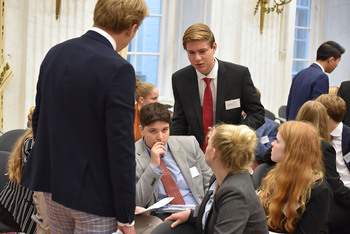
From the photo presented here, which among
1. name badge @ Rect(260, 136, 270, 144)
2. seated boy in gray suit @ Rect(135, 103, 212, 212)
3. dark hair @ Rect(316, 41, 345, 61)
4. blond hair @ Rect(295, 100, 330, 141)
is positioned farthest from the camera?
dark hair @ Rect(316, 41, 345, 61)

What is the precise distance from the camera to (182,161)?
120 inches

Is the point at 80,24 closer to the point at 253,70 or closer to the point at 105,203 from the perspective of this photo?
the point at 253,70

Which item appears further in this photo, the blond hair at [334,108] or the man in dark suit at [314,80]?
the man in dark suit at [314,80]

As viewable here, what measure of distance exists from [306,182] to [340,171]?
109 cm

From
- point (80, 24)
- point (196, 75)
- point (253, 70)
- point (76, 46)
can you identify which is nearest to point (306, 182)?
point (196, 75)

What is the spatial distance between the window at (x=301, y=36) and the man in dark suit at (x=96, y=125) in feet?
21.0

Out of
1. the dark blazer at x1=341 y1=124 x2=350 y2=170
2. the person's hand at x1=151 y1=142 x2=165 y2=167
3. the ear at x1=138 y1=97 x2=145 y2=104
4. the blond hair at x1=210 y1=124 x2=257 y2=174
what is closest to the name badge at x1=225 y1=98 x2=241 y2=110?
the person's hand at x1=151 y1=142 x2=165 y2=167

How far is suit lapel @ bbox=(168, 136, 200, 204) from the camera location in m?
3.00

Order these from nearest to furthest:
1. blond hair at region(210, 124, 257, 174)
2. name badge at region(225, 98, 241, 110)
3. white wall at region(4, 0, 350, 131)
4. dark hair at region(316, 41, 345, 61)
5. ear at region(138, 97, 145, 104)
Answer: blond hair at region(210, 124, 257, 174)
name badge at region(225, 98, 241, 110)
ear at region(138, 97, 145, 104)
dark hair at region(316, 41, 345, 61)
white wall at region(4, 0, 350, 131)

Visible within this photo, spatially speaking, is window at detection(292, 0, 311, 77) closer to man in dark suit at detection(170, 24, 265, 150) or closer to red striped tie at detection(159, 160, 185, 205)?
man in dark suit at detection(170, 24, 265, 150)

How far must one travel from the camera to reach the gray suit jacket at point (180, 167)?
9.09 feet

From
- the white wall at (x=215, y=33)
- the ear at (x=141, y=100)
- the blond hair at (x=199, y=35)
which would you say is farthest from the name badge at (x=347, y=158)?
the white wall at (x=215, y=33)

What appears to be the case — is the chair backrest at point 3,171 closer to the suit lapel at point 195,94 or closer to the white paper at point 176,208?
the white paper at point 176,208

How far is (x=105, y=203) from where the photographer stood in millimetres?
1833
